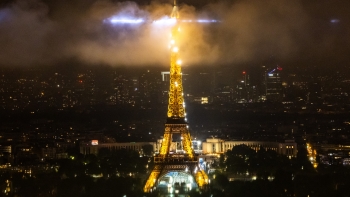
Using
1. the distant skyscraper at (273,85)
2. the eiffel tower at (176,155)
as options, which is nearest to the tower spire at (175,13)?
the eiffel tower at (176,155)

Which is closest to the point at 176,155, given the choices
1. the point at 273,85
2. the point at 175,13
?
the point at 175,13

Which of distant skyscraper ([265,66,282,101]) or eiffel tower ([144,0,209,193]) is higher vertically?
distant skyscraper ([265,66,282,101])

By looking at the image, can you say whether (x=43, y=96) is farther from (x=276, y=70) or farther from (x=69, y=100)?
(x=276, y=70)

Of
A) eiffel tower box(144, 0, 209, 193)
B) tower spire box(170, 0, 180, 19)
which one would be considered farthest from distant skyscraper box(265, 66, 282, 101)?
tower spire box(170, 0, 180, 19)

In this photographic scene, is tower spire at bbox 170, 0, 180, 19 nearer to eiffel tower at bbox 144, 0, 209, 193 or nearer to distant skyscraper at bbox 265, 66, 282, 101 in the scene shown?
eiffel tower at bbox 144, 0, 209, 193

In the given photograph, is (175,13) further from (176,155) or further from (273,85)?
(273,85)

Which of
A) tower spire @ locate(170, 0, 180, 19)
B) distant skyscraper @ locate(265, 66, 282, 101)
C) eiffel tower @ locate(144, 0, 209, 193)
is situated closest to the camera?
tower spire @ locate(170, 0, 180, 19)

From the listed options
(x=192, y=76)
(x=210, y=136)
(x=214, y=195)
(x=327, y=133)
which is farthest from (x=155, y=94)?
(x=214, y=195)

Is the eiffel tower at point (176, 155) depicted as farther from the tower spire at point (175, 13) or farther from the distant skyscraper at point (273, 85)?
the distant skyscraper at point (273, 85)
